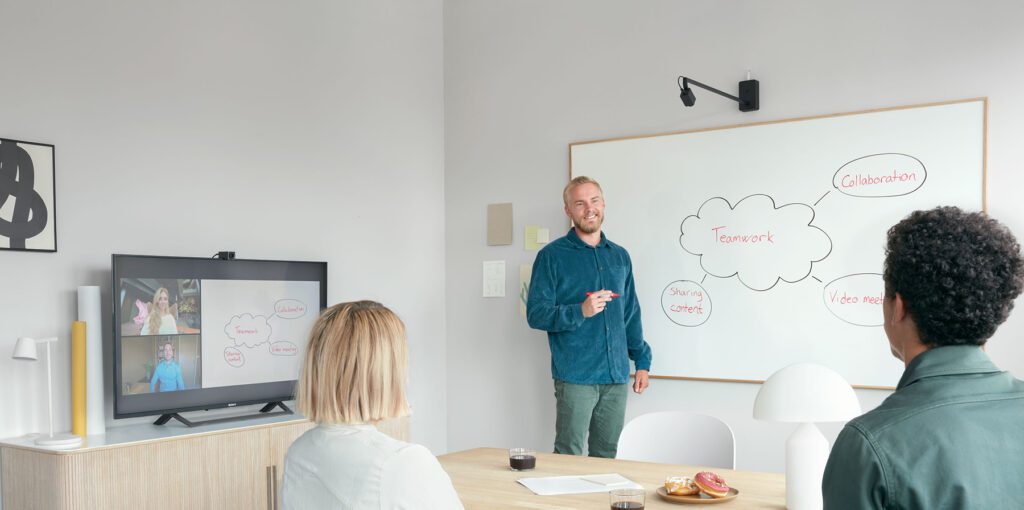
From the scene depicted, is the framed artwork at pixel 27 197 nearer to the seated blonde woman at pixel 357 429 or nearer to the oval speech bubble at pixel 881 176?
the seated blonde woman at pixel 357 429

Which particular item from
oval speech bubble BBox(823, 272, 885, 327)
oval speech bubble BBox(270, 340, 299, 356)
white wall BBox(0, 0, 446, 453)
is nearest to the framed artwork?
white wall BBox(0, 0, 446, 453)

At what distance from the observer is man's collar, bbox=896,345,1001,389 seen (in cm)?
117

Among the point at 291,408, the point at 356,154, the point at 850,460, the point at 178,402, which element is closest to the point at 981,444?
the point at 850,460

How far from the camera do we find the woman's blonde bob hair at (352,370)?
1699mm

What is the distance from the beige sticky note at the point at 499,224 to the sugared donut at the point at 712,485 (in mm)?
2804

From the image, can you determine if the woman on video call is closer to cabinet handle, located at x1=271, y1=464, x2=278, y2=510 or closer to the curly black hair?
cabinet handle, located at x1=271, y1=464, x2=278, y2=510

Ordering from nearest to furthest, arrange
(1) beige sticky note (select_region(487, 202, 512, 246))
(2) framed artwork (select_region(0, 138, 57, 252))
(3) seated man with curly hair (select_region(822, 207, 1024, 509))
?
(3) seated man with curly hair (select_region(822, 207, 1024, 509)), (2) framed artwork (select_region(0, 138, 57, 252)), (1) beige sticky note (select_region(487, 202, 512, 246))

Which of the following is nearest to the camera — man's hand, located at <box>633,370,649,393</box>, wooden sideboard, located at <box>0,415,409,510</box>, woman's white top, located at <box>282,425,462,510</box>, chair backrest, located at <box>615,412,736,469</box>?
woman's white top, located at <box>282,425,462,510</box>

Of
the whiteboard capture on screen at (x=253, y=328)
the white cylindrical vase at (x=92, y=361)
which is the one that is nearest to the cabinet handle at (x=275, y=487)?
the whiteboard capture on screen at (x=253, y=328)

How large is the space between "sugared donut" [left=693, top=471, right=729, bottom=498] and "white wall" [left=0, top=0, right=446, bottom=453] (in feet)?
8.04

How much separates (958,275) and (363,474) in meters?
1.07

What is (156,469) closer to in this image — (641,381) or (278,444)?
(278,444)

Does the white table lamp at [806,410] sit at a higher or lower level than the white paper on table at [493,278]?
lower

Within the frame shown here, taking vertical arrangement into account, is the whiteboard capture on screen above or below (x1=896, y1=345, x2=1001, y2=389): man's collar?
below
